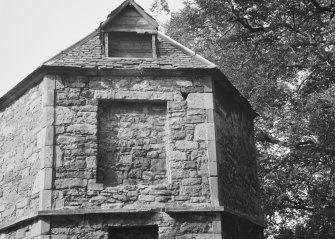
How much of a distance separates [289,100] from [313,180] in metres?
3.24

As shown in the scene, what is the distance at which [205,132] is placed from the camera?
9328mm

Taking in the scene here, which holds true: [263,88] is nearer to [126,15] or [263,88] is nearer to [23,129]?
[126,15]

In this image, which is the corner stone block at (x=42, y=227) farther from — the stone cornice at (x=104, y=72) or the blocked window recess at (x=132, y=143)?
the stone cornice at (x=104, y=72)

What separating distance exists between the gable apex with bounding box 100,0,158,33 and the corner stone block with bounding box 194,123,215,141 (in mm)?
2428

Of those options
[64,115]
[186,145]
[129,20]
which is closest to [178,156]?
[186,145]

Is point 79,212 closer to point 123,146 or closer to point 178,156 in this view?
point 123,146

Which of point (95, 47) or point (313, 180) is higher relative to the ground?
point (95, 47)

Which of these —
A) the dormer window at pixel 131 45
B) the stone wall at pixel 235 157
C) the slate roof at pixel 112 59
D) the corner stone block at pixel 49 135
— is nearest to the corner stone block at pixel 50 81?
the slate roof at pixel 112 59

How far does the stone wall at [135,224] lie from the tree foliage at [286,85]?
19.2 feet

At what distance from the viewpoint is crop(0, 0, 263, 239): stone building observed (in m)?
8.56

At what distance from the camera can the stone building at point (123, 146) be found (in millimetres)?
8562

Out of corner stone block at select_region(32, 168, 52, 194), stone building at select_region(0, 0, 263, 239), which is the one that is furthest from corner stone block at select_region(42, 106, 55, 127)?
corner stone block at select_region(32, 168, 52, 194)

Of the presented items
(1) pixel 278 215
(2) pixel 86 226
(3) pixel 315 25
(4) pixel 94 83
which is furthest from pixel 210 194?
(1) pixel 278 215

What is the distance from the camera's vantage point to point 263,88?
1430cm
